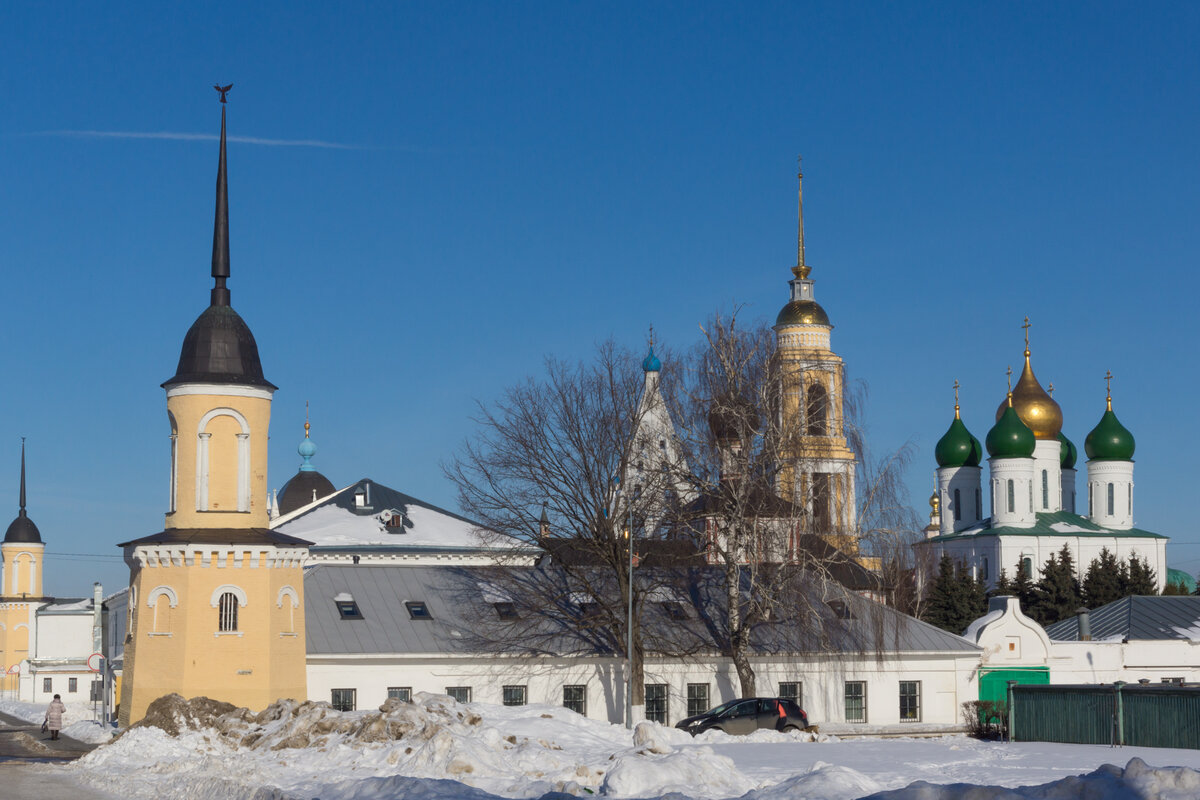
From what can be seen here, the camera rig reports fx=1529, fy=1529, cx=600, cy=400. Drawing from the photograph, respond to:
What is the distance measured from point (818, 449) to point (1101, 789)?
943 inches

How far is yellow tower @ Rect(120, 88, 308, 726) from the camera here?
109ft

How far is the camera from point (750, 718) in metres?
33.1

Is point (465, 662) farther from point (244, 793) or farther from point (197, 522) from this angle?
point (244, 793)

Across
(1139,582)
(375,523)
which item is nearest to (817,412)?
(375,523)

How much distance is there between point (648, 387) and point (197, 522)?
1157 centimetres

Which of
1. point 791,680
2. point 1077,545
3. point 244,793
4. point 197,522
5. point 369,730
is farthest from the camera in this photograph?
point 1077,545

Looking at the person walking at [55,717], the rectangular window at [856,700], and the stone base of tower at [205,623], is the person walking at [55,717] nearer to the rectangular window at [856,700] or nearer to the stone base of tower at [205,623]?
the stone base of tower at [205,623]

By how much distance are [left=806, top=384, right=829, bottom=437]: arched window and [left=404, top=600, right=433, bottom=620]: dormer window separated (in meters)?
10.9

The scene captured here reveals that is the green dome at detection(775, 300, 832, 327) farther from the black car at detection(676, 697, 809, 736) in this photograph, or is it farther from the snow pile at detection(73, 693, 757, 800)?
the snow pile at detection(73, 693, 757, 800)

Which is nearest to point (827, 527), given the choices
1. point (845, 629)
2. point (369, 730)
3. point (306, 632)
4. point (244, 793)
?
point (845, 629)

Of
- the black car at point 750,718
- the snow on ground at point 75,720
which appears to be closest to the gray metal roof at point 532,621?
→ the black car at point 750,718

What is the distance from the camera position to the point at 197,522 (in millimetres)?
34188

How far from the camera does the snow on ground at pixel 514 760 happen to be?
1909 cm

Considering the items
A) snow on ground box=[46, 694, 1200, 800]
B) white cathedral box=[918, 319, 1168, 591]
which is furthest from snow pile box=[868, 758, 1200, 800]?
white cathedral box=[918, 319, 1168, 591]
